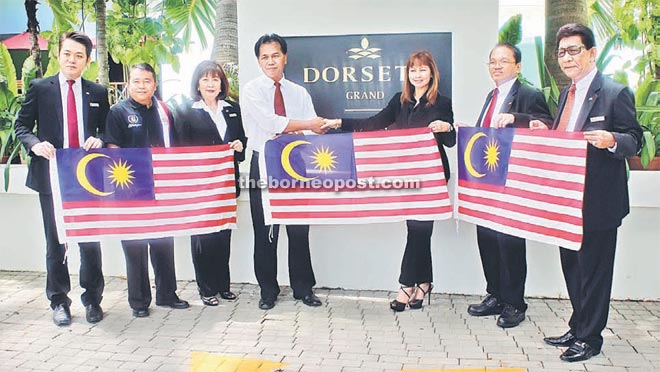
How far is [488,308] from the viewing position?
16.3 ft

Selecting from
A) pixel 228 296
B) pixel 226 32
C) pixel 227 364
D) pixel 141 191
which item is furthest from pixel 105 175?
pixel 226 32

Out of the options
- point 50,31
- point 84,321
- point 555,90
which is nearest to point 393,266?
point 555,90

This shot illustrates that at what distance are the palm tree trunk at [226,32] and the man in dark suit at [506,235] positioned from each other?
249 cm

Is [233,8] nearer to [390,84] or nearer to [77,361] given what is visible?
[390,84]

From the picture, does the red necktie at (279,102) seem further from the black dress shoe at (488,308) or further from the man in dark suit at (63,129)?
the black dress shoe at (488,308)

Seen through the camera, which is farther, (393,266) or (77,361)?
(393,266)

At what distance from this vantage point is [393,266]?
223 inches

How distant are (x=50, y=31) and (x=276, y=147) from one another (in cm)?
287

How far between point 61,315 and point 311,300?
5.88 ft

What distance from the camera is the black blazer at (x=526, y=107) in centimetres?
453

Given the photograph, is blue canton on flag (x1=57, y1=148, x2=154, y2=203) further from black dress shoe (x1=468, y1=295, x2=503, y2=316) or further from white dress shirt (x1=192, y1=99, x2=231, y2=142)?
black dress shoe (x1=468, y1=295, x2=503, y2=316)

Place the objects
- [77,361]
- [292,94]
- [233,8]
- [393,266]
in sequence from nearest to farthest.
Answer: [77,361], [292,94], [393,266], [233,8]

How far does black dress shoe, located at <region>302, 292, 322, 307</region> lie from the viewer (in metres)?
5.25

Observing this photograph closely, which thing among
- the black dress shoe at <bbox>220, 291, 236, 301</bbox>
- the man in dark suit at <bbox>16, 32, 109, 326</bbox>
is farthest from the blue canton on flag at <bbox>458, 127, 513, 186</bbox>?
the man in dark suit at <bbox>16, 32, 109, 326</bbox>
